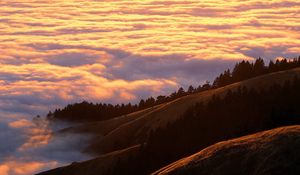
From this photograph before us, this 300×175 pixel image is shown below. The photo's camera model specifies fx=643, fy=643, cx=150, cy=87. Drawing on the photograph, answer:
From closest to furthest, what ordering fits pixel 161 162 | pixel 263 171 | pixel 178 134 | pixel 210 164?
pixel 263 171 < pixel 210 164 < pixel 161 162 < pixel 178 134

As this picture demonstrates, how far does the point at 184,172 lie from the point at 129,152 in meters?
64.3

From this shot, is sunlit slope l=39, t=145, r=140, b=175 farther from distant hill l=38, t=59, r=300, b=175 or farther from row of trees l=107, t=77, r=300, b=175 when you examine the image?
row of trees l=107, t=77, r=300, b=175

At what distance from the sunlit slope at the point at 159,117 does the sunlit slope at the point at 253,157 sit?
92877 millimetres

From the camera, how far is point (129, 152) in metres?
136

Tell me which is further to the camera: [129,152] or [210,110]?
Answer: [210,110]

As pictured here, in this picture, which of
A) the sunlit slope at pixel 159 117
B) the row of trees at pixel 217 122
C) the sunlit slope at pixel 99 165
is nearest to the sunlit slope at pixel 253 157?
the row of trees at pixel 217 122

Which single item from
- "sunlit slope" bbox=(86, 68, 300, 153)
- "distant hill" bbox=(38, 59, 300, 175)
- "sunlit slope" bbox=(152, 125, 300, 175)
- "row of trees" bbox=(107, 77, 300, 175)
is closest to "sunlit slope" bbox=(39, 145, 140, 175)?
"distant hill" bbox=(38, 59, 300, 175)

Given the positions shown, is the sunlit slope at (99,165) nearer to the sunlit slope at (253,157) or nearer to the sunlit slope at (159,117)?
the sunlit slope at (159,117)

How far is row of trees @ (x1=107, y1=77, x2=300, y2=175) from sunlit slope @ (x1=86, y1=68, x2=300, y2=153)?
6341 mm

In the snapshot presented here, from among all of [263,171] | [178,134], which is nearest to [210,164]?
[263,171]

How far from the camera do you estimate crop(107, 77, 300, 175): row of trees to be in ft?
394

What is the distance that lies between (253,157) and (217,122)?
79072mm

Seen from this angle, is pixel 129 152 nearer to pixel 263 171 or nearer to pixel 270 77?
pixel 270 77

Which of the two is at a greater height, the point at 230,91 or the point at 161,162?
the point at 230,91
